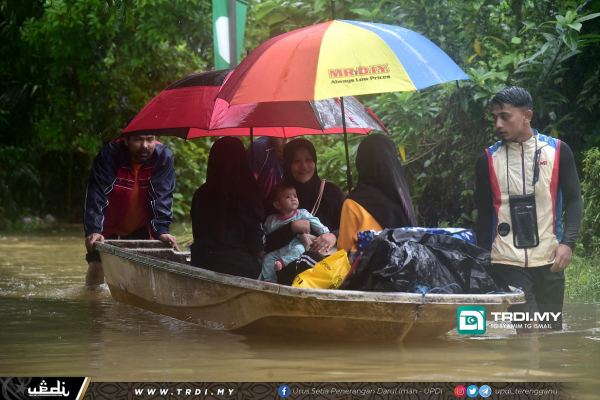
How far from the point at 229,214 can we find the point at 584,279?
12.3 ft

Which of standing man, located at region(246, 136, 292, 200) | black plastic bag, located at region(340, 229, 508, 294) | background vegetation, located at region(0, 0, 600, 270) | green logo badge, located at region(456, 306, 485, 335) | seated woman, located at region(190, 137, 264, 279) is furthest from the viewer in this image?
background vegetation, located at region(0, 0, 600, 270)

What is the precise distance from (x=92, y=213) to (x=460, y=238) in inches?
152

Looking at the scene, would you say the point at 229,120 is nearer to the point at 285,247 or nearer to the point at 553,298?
the point at 285,247

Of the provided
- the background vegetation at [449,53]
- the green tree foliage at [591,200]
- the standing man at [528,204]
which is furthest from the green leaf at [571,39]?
the standing man at [528,204]

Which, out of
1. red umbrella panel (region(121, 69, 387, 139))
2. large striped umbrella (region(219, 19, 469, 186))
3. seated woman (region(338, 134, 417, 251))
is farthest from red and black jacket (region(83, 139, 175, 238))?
seated woman (region(338, 134, 417, 251))

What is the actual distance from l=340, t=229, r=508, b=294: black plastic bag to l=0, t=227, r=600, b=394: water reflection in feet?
1.35

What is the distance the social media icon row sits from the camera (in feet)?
13.5

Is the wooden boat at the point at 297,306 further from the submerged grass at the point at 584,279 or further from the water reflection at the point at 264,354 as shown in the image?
the submerged grass at the point at 584,279

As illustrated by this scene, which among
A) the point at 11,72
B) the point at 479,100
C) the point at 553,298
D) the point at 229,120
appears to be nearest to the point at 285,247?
the point at 229,120

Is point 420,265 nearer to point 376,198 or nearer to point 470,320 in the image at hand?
point 470,320

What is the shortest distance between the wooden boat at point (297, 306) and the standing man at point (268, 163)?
1515 millimetres

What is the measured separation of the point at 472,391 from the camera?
4.11m

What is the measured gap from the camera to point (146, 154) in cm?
808

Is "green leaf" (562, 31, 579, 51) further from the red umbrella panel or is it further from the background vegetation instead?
the red umbrella panel
